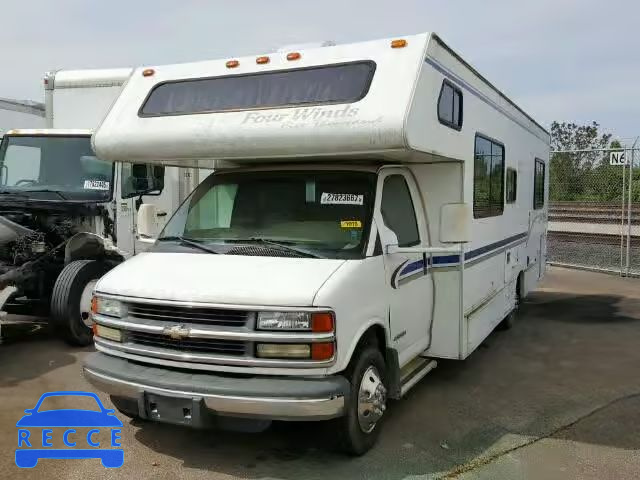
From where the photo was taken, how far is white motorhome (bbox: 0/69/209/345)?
7.14m

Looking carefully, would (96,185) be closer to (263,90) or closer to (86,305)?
(86,305)

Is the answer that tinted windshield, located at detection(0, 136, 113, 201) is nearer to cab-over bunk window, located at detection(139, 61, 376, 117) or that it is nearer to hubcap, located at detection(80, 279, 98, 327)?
hubcap, located at detection(80, 279, 98, 327)

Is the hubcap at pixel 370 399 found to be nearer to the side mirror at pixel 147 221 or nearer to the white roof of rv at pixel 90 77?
the side mirror at pixel 147 221

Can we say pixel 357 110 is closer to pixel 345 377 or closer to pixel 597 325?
pixel 345 377

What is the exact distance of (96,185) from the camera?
7582 mm

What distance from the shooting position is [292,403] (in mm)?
3672

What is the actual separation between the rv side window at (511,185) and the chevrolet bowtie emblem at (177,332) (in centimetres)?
467

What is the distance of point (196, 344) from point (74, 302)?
12.1 ft

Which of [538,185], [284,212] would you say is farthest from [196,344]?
[538,185]

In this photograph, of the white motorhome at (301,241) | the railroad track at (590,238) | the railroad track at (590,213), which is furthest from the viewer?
the railroad track at (590,213)

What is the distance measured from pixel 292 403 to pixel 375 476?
0.85 m

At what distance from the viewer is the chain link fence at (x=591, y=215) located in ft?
45.0

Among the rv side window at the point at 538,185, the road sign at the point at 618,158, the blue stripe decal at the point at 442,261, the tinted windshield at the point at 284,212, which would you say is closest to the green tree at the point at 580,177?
the road sign at the point at 618,158

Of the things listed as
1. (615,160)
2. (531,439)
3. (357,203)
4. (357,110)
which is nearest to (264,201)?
(357,203)
